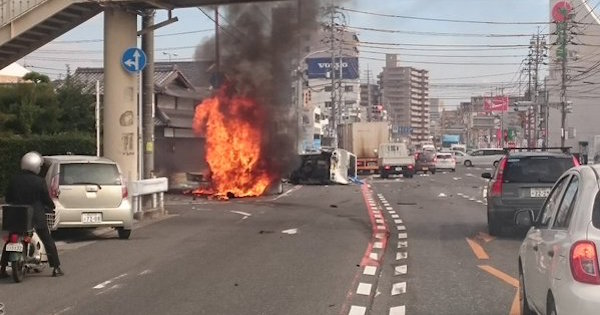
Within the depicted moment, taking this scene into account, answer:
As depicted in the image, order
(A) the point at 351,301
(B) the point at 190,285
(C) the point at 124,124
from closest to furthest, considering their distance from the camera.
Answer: (A) the point at 351,301 < (B) the point at 190,285 < (C) the point at 124,124

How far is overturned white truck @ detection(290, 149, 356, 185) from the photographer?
35.3m

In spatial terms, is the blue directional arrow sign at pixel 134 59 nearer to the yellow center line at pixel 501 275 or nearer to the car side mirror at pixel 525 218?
the yellow center line at pixel 501 275

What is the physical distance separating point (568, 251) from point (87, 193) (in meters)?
10.4

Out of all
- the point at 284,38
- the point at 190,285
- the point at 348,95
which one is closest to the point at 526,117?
the point at 348,95

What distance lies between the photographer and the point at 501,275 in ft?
30.9

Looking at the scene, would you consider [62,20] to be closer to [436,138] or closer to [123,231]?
[123,231]

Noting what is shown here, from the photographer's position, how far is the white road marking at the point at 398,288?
27.4ft

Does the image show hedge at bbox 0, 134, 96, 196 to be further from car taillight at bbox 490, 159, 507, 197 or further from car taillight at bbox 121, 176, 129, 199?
car taillight at bbox 490, 159, 507, 197

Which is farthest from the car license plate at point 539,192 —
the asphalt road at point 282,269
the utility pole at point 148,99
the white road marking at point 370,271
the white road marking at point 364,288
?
the utility pole at point 148,99

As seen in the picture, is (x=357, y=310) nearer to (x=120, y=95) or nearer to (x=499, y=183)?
(x=499, y=183)

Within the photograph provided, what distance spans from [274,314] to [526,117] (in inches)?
3799

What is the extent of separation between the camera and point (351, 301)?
784cm

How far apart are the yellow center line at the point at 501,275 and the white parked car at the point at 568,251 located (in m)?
2.83

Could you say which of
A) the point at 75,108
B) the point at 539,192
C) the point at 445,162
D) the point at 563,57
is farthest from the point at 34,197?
the point at 563,57
